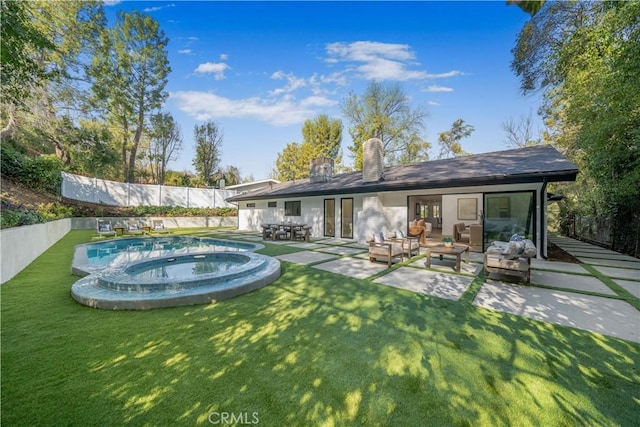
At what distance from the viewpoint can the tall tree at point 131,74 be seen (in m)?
21.1

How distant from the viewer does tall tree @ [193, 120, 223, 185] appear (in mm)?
33781

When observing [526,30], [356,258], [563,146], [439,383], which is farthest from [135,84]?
[563,146]

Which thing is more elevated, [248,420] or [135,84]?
[135,84]

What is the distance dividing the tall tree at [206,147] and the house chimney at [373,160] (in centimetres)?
2857

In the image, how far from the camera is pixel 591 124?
28.6ft

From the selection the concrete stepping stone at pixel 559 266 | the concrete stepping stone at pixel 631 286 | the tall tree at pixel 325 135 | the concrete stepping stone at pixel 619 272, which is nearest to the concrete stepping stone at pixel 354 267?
the concrete stepping stone at pixel 559 266

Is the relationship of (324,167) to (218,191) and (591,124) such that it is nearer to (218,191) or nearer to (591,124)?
(591,124)

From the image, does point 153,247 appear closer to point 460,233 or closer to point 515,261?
point 515,261

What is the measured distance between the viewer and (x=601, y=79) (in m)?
6.90

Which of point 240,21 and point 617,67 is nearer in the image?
point 617,67

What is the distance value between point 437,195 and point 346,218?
179 inches

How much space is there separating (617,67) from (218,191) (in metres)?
27.3

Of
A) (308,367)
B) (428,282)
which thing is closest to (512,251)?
(428,282)

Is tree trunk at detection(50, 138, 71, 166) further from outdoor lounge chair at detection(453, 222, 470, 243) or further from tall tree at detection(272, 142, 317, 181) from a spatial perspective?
outdoor lounge chair at detection(453, 222, 470, 243)
